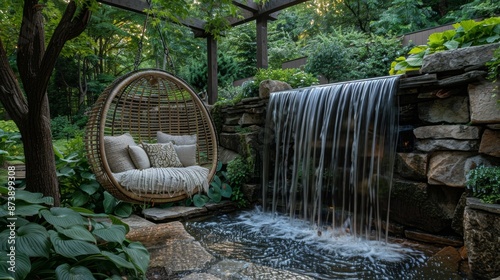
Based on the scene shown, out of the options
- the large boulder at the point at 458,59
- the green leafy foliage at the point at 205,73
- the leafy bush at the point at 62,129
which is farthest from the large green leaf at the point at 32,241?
the leafy bush at the point at 62,129

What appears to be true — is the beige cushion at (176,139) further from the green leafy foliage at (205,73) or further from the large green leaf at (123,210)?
the green leafy foliage at (205,73)

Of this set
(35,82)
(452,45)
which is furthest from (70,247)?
(452,45)

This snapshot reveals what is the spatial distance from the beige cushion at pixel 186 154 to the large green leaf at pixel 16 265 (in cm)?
268

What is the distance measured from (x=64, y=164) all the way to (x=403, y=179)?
3.34m

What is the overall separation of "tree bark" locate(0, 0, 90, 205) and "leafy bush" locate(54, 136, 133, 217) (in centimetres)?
141

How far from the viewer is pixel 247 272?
6.39 ft

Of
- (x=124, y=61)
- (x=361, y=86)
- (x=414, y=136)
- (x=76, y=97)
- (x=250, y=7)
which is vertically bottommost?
(x=414, y=136)

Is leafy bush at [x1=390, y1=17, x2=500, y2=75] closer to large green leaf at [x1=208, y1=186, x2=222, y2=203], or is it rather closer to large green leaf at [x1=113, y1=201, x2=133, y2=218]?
large green leaf at [x1=208, y1=186, x2=222, y2=203]

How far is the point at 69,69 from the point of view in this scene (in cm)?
907

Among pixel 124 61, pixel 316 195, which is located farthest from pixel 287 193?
pixel 124 61

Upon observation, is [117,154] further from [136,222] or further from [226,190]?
[226,190]

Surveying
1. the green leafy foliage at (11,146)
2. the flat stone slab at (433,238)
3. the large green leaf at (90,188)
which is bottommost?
the flat stone slab at (433,238)

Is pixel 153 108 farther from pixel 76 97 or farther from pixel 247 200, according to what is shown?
pixel 76 97

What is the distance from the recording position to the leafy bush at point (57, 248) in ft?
3.90
